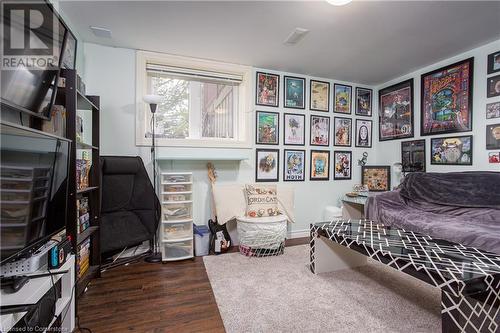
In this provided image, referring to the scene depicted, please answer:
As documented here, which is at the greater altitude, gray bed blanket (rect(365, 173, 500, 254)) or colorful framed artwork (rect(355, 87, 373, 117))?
colorful framed artwork (rect(355, 87, 373, 117))

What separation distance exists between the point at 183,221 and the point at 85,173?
1037mm

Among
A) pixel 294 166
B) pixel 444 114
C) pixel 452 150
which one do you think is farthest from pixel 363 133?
pixel 294 166

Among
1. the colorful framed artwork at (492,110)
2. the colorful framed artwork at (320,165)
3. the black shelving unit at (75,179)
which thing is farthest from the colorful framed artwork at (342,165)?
the black shelving unit at (75,179)

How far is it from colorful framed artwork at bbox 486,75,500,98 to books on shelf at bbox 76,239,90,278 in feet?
14.0

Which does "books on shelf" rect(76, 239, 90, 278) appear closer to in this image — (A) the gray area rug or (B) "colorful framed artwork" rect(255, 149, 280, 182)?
(A) the gray area rug

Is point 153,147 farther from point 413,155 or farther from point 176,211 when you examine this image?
point 413,155

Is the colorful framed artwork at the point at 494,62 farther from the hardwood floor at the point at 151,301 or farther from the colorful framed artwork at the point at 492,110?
the hardwood floor at the point at 151,301

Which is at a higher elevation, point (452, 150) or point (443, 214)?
point (452, 150)

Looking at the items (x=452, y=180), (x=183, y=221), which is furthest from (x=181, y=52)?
(x=452, y=180)

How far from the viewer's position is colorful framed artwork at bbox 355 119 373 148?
3.86 metres

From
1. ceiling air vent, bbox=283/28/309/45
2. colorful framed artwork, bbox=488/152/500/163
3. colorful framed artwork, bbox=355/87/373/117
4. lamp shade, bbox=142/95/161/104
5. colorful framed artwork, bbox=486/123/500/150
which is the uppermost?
ceiling air vent, bbox=283/28/309/45

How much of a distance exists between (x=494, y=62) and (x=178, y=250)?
155 inches

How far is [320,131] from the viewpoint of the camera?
362cm

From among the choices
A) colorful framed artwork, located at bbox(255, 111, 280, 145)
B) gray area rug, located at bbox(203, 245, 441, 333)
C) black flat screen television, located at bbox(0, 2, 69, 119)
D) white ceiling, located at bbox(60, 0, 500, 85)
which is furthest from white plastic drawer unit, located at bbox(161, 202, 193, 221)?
white ceiling, located at bbox(60, 0, 500, 85)
